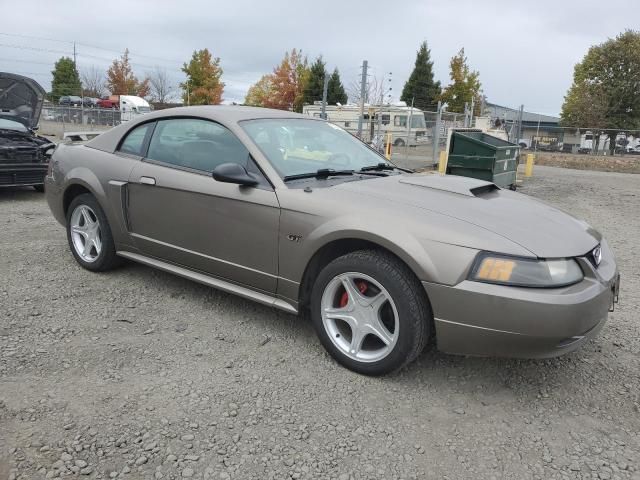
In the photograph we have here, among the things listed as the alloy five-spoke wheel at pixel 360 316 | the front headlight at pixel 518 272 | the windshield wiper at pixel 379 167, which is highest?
the windshield wiper at pixel 379 167

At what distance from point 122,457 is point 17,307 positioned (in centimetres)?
205

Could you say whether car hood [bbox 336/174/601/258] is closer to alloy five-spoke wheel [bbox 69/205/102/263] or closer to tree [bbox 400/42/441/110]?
alloy five-spoke wheel [bbox 69/205/102/263]

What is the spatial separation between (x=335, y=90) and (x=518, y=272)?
45615 millimetres

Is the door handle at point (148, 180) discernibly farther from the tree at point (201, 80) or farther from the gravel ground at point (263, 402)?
the tree at point (201, 80)

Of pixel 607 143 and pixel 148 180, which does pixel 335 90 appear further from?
pixel 148 180

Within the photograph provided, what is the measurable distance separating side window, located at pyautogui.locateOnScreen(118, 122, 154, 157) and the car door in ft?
0.38

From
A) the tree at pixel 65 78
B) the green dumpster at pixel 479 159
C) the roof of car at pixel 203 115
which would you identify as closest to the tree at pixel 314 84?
the tree at pixel 65 78

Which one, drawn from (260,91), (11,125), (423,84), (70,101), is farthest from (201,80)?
(11,125)

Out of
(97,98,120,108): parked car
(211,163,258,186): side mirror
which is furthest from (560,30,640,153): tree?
(97,98,120,108): parked car

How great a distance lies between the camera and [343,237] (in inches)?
114

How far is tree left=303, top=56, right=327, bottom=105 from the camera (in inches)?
1705

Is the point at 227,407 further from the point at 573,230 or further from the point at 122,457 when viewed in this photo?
the point at 573,230

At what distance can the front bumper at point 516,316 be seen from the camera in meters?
2.44

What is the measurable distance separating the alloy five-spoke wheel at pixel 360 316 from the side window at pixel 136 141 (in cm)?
207
